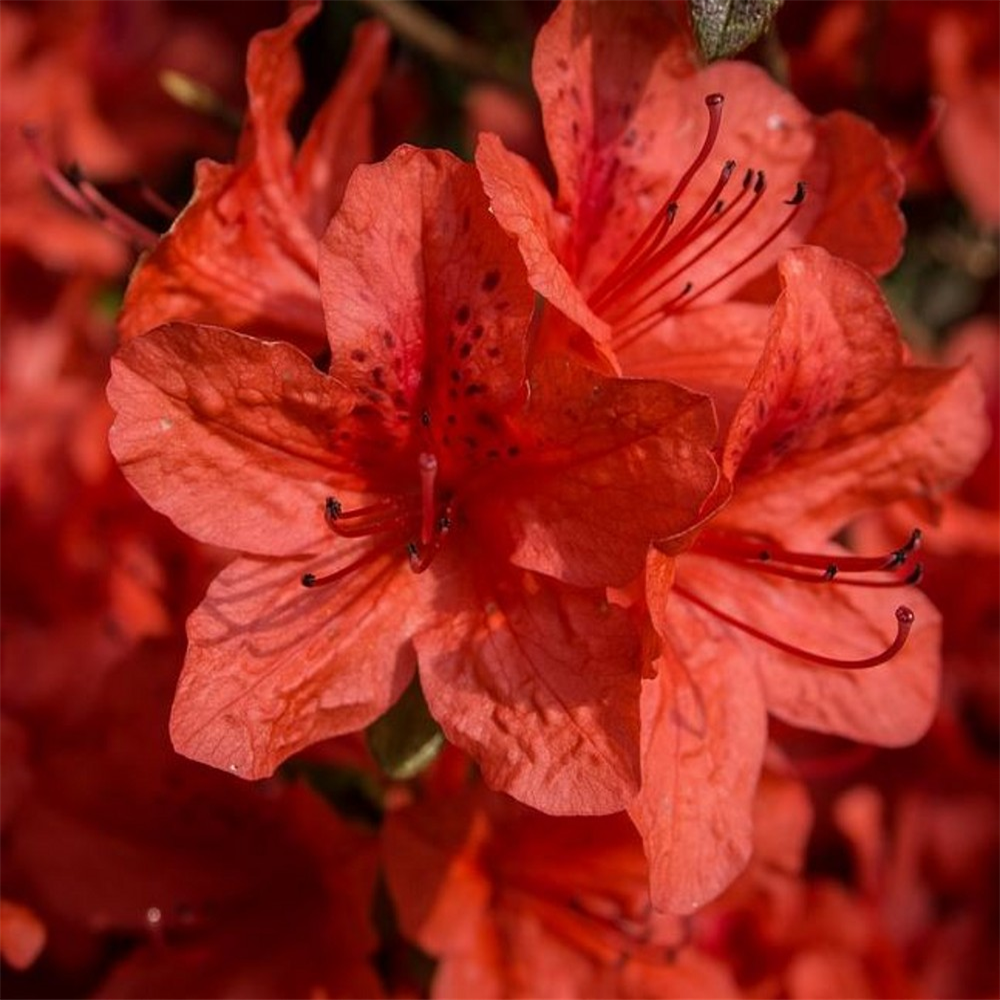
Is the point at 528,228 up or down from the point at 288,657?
up

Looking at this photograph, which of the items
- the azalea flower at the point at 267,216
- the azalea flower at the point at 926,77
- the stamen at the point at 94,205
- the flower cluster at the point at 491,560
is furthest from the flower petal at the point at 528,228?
the azalea flower at the point at 926,77

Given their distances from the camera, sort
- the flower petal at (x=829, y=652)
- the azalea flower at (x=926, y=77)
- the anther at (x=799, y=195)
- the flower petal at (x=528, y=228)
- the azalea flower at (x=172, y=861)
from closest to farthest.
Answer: the flower petal at (x=528, y=228), the anther at (x=799, y=195), the flower petal at (x=829, y=652), the azalea flower at (x=172, y=861), the azalea flower at (x=926, y=77)

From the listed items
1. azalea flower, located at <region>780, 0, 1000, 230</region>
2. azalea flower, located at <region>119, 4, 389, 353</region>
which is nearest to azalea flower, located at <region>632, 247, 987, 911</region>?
azalea flower, located at <region>119, 4, 389, 353</region>

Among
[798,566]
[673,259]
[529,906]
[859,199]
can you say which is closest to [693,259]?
[673,259]

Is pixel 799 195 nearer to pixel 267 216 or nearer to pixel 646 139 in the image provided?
pixel 646 139

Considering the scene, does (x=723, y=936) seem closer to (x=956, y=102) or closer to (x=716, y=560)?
(x=716, y=560)

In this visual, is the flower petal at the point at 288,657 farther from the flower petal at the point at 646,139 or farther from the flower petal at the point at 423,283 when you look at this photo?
the flower petal at the point at 646,139

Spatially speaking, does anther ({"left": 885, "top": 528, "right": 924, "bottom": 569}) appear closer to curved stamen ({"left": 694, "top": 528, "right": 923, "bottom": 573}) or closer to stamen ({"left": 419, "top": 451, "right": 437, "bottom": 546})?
curved stamen ({"left": 694, "top": 528, "right": 923, "bottom": 573})

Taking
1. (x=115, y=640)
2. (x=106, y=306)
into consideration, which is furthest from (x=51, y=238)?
(x=115, y=640)
